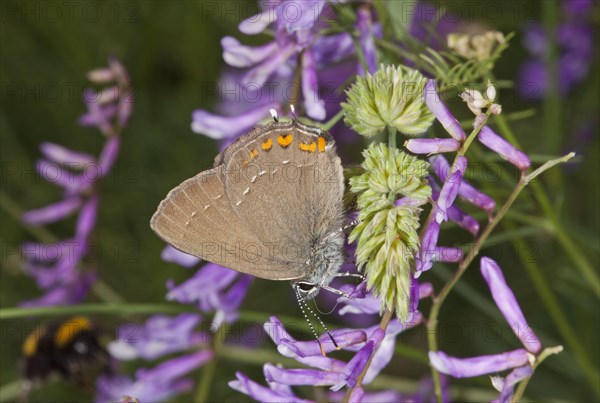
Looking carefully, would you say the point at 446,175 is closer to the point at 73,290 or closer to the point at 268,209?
the point at 268,209

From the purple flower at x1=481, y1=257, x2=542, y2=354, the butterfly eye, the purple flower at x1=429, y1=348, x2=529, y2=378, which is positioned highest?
the purple flower at x1=481, y1=257, x2=542, y2=354

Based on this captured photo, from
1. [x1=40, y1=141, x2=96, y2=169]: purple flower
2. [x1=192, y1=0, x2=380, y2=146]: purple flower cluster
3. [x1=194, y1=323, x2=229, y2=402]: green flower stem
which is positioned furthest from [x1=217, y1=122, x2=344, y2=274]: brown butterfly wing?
[x1=40, y1=141, x2=96, y2=169]: purple flower

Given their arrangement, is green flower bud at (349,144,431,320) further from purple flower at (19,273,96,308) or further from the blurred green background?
the blurred green background

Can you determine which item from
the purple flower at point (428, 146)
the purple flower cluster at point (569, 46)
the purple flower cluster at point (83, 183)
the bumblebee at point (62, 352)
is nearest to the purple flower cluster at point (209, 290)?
the purple flower cluster at point (83, 183)

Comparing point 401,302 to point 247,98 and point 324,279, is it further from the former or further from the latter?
point 247,98

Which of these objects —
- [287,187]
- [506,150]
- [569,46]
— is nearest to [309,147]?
[287,187]

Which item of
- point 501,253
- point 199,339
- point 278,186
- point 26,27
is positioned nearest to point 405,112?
point 278,186
